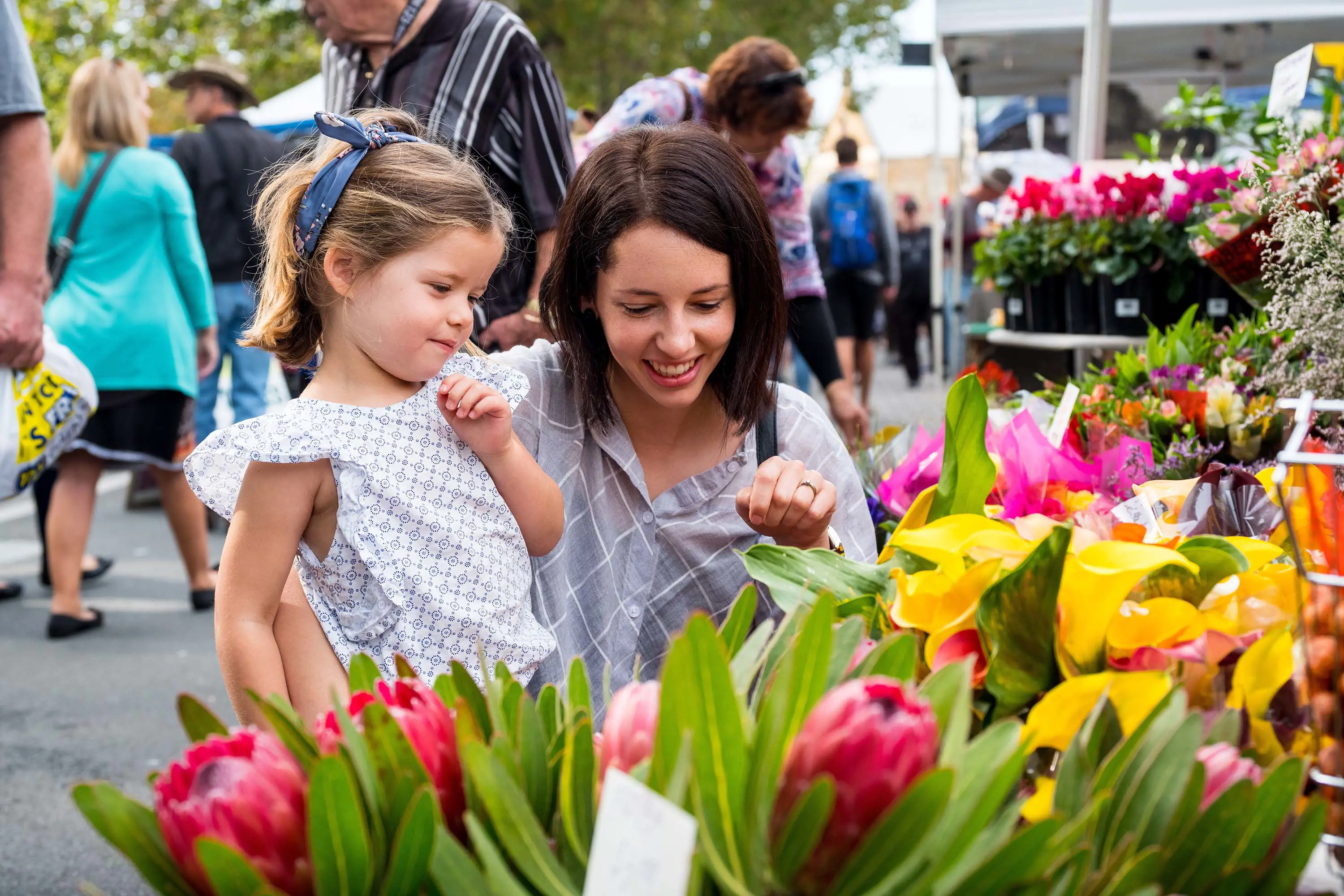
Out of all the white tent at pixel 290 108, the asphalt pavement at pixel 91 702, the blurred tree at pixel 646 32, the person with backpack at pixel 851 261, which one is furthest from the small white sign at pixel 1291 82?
the blurred tree at pixel 646 32

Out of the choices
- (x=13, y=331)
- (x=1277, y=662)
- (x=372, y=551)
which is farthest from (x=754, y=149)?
(x=1277, y=662)

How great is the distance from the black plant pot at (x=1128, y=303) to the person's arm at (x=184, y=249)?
10.9 ft

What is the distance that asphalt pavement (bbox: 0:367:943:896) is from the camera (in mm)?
2842

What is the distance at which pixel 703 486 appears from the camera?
6.16ft

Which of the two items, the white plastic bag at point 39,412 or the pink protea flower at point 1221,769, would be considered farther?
the white plastic bag at point 39,412

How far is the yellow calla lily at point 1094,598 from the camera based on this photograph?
2.64 ft

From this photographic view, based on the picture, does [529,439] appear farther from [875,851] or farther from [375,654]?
[875,851]

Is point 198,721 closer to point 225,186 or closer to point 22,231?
point 22,231

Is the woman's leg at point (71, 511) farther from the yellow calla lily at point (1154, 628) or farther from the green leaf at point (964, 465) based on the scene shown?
the yellow calla lily at point (1154, 628)

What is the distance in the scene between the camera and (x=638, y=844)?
58cm

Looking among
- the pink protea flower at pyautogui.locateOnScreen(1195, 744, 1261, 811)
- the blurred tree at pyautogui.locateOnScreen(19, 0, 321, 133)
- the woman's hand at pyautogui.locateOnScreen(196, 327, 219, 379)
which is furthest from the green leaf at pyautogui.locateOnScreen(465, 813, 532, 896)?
the blurred tree at pyautogui.locateOnScreen(19, 0, 321, 133)

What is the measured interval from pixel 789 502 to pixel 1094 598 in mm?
694

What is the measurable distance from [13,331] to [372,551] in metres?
1.56

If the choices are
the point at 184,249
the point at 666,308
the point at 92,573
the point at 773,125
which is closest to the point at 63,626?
the point at 92,573
